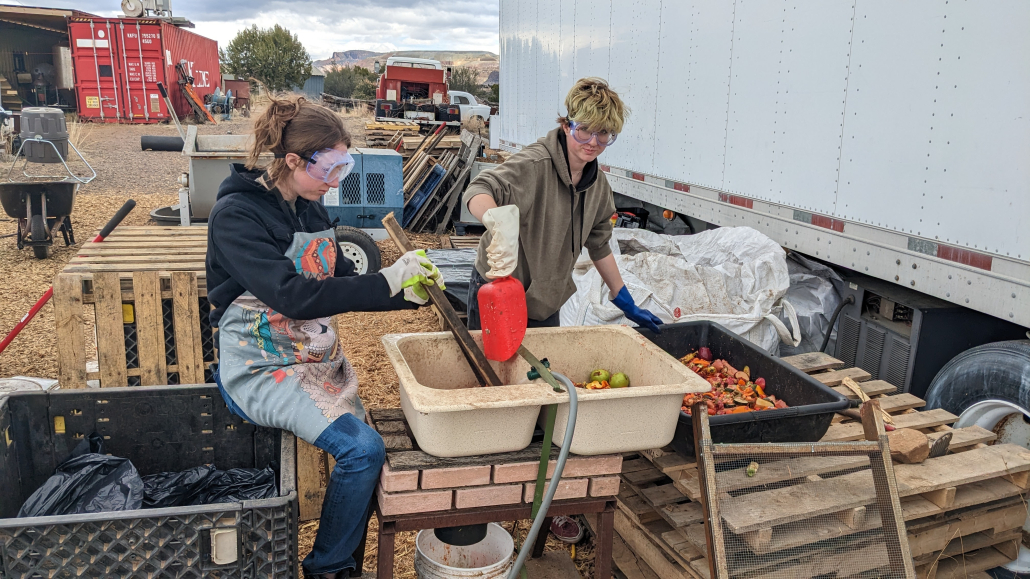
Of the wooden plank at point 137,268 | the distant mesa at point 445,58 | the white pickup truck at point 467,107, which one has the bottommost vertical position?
the wooden plank at point 137,268

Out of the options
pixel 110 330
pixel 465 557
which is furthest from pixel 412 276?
pixel 110 330

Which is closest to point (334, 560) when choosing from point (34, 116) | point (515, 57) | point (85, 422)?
point (85, 422)

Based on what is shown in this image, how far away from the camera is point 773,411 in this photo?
100 inches

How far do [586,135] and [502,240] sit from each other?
2.34 feet

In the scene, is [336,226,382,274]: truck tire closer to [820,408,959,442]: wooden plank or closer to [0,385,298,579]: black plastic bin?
A: [0,385,298,579]: black plastic bin

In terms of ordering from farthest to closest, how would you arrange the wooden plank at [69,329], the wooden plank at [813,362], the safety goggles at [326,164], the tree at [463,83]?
the tree at [463,83]
the wooden plank at [813,362]
the wooden plank at [69,329]
the safety goggles at [326,164]

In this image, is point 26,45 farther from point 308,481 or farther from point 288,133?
point 288,133

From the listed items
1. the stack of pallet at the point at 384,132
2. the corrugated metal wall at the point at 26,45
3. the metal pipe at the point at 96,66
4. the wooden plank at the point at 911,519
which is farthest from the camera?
the corrugated metal wall at the point at 26,45

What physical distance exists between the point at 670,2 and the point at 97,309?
440 centimetres

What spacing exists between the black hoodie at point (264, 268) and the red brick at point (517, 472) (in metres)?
0.64

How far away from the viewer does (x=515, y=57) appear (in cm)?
1009

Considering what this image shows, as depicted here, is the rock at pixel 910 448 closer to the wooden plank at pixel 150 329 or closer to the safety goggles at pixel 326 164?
the safety goggles at pixel 326 164

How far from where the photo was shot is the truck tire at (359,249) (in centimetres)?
729

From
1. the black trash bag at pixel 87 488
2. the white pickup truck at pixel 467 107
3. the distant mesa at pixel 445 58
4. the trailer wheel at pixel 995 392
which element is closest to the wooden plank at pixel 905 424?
the trailer wheel at pixel 995 392
